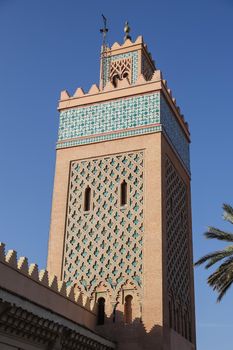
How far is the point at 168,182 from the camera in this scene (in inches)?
477

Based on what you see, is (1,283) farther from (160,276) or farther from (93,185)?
(93,185)

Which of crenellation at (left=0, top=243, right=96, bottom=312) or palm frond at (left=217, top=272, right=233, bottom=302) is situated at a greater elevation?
palm frond at (left=217, top=272, right=233, bottom=302)

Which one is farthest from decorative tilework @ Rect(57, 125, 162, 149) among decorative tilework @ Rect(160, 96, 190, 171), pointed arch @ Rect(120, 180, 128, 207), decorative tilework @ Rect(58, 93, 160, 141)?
pointed arch @ Rect(120, 180, 128, 207)

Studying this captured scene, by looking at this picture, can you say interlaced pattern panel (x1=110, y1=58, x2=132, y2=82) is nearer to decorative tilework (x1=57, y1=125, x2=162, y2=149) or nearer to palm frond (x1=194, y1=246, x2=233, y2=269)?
decorative tilework (x1=57, y1=125, x2=162, y2=149)

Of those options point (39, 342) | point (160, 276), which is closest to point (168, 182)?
point (160, 276)

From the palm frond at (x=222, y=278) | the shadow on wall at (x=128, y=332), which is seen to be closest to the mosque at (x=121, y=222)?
the shadow on wall at (x=128, y=332)

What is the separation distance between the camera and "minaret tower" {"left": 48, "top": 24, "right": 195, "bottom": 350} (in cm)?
1060

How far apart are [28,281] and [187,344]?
4.55m

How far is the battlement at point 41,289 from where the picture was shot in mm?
8078

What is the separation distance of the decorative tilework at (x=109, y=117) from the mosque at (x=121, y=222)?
2 cm

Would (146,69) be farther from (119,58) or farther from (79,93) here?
(79,93)

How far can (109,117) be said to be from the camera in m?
12.5

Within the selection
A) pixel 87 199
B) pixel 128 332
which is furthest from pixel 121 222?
pixel 128 332

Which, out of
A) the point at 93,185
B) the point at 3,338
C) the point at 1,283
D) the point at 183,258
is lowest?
the point at 3,338
